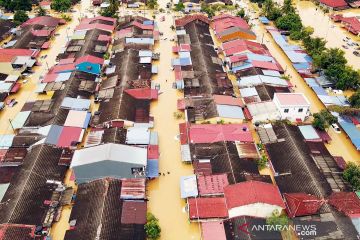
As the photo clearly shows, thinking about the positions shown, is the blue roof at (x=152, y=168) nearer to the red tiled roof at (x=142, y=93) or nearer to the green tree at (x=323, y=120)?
the red tiled roof at (x=142, y=93)

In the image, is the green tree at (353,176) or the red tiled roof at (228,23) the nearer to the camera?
the green tree at (353,176)

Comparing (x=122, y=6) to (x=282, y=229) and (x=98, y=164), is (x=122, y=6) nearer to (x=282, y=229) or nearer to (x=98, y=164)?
(x=98, y=164)

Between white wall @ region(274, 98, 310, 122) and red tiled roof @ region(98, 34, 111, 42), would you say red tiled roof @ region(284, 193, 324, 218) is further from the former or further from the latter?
red tiled roof @ region(98, 34, 111, 42)

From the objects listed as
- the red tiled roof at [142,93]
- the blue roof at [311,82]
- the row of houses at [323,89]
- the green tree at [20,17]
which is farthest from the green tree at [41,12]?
the blue roof at [311,82]

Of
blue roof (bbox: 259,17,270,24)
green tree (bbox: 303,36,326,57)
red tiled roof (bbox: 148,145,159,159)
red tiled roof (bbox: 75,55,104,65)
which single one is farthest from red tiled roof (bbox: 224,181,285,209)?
blue roof (bbox: 259,17,270,24)

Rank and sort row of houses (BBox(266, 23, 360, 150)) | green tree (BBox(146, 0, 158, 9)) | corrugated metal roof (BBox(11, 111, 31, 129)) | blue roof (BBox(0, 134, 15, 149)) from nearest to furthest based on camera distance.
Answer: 1. blue roof (BBox(0, 134, 15, 149))
2. row of houses (BBox(266, 23, 360, 150))
3. corrugated metal roof (BBox(11, 111, 31, 129))
4. green tree (BBox(146, 0, 158, 9))

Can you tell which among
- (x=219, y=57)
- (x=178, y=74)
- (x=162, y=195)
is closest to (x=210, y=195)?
(x=162, y=195)
